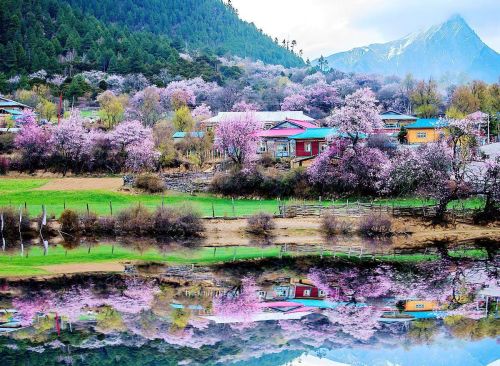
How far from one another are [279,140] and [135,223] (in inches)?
1096

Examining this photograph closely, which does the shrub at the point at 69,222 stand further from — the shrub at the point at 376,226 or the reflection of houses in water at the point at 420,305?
the reflection of houses in water at the point at 420,305

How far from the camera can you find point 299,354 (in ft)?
74.7

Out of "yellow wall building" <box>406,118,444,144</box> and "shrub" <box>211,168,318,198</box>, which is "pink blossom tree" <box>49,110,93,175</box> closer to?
"shrub" <box>211,168,318,198</box>

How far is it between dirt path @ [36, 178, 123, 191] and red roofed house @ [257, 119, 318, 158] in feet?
53.1

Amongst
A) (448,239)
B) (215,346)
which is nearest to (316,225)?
(448,239)

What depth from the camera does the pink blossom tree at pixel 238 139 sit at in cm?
6375

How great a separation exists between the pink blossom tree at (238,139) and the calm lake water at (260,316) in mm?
28366

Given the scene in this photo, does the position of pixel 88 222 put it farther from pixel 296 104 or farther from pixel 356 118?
pixel 296 104

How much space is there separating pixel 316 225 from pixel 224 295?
1765cm

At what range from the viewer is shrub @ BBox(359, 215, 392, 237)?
45.6m

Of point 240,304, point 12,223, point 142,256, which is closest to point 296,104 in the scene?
point 12,223

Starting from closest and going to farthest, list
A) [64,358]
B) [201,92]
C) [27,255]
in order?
[64,358] < [27,255] < [201,92]

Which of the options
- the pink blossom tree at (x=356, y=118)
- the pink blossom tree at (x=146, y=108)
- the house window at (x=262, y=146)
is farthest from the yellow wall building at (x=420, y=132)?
the pink blossom tree at (x=146, y=108)

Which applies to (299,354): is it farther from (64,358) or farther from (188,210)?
(188,210)
